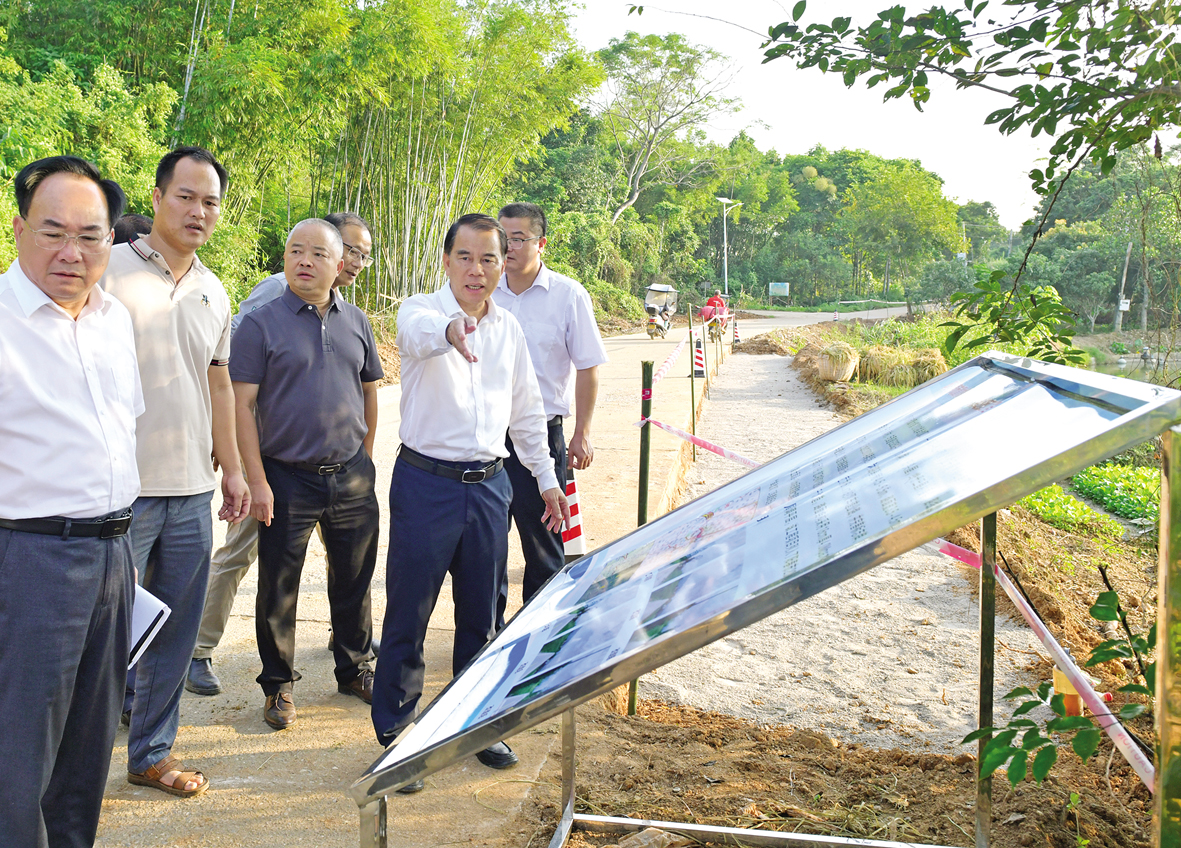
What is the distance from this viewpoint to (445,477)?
279 cm

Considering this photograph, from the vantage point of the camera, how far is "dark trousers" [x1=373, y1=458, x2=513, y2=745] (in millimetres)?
2760

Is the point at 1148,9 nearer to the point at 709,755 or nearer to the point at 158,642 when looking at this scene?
the point at 709,755

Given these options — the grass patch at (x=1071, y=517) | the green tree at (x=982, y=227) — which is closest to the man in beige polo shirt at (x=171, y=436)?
the grass patch at (x=1071, y=517)

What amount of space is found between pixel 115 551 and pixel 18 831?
0.61 meters

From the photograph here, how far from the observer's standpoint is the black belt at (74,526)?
1.93 m

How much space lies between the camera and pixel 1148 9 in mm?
2412

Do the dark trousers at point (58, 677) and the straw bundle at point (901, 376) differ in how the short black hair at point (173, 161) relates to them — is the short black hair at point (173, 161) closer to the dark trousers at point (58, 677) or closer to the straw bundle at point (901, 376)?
the dark trousers at point (58, 677)

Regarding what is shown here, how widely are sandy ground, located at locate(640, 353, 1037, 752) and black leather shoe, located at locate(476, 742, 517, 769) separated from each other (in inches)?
44.4

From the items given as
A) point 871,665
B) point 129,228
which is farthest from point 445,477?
point 871,665

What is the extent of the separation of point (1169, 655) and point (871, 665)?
317cm

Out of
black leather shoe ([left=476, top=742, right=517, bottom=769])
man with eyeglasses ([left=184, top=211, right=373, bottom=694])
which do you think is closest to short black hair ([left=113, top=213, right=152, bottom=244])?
man with eyeglasses ([left=184, top=211, right=373, bottom=694])

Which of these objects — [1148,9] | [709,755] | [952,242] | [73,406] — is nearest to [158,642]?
[73,406]

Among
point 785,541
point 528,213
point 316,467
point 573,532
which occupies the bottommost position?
point 573,532

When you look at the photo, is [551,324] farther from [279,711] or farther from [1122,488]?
[1122,488]
